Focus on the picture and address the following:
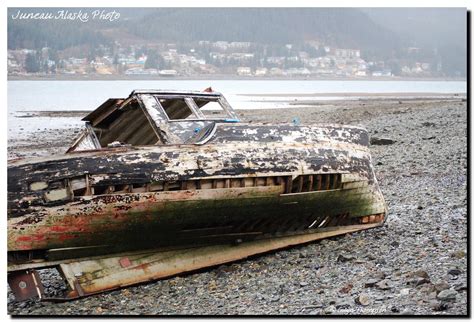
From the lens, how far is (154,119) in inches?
304

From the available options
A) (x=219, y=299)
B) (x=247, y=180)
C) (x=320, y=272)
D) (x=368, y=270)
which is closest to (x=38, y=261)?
(x=219, y=299)

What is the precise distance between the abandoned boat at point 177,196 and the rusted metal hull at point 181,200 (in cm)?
1

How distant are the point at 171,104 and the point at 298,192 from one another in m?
2.17

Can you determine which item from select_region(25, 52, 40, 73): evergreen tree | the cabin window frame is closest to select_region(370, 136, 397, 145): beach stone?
select_region(25, 52, 40, 73): evergreen tree

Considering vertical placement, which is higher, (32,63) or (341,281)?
(32,63)

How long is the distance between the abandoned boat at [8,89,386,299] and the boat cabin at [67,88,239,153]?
2 centimetres

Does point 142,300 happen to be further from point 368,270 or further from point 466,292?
point 466,292

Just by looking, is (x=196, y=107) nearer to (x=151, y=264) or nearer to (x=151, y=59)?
(x=151, y=264)

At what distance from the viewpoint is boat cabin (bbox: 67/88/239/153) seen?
25.1ft

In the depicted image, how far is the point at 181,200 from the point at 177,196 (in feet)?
0.23

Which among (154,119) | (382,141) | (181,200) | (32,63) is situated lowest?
(382,141)

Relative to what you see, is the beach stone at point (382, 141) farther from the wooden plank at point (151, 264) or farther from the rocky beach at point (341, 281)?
the wooden plank at point (151, 264)

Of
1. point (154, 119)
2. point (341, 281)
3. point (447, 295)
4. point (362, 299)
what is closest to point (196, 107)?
point (154, 119)

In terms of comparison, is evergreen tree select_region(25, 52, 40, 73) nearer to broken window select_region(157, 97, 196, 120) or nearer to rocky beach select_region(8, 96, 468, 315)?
broken window select_region(157, 97, 196, 120)
